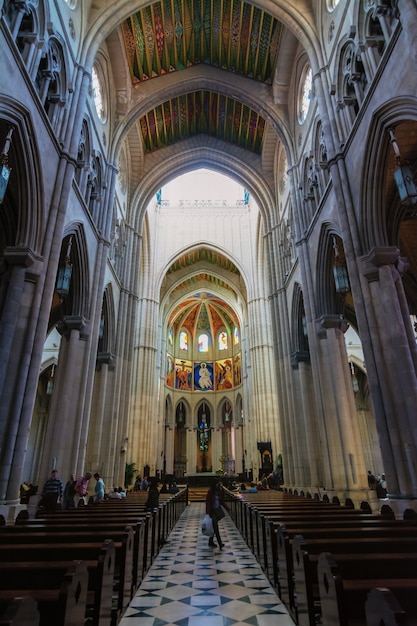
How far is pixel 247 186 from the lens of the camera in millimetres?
21141

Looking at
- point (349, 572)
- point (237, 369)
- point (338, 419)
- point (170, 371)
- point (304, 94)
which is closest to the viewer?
point (349, 572)

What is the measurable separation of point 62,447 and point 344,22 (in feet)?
45.9

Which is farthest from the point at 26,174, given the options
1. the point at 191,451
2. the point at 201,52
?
the point at 191,451

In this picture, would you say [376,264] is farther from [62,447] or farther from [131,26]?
[131,26]

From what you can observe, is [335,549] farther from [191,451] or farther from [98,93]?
[191,451]

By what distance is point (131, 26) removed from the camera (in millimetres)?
15023

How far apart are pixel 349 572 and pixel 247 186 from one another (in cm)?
2054

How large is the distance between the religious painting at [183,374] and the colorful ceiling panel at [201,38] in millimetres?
30109

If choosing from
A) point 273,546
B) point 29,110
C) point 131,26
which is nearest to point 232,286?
point 131,26

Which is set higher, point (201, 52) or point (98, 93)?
point (201, 52)

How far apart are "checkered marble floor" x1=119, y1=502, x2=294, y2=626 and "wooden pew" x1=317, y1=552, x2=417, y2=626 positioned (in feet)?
5.23

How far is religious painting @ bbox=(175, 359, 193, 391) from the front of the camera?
41531 millimetres

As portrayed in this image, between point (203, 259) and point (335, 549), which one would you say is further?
point (203, 259)

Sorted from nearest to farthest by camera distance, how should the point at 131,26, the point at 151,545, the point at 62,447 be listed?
the point at 151,545 → the point at 62,447 → the point at 131,26
